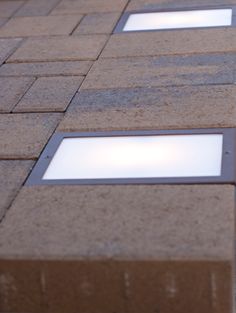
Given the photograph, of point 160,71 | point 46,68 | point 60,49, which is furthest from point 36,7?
point 160,71

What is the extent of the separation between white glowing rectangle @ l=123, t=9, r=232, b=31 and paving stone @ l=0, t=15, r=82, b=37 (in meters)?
0.38

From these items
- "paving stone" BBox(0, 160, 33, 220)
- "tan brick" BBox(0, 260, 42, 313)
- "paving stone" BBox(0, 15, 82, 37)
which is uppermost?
"paving stone" BBox(0, 15, 82, 37)

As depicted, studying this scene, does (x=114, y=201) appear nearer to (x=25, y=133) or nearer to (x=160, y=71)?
(x=25, y=133)

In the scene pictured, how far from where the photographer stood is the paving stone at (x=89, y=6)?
4703mm

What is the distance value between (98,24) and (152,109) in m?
1.58

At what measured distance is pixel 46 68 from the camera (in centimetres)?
358

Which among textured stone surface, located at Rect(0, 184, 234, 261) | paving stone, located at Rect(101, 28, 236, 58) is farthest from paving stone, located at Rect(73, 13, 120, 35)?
textured stone surface, located at Rect(0, 184, 234, 261)

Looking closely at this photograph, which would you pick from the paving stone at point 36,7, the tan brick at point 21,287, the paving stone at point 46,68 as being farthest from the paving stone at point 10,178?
the paving stone at point 36,7

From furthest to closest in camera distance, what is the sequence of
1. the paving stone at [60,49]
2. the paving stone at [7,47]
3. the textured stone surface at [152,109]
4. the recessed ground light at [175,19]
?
1. the recessed ground light at [175,19]
2. the paving stone at [7,47]
3. the paving stone at [60,49]
4. the textured stone surface at [152,109]

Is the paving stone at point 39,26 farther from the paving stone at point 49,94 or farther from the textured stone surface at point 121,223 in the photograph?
the textured stone surface at point 121,223

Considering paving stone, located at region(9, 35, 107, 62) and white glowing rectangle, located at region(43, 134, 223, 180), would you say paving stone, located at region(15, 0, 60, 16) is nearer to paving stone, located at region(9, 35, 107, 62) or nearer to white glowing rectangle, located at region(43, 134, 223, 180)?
paving stone, located at region(9, 35, 107, 62)

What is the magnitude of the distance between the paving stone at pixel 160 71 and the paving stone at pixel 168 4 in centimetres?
108

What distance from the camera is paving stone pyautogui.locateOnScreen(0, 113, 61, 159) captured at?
8.69 feet

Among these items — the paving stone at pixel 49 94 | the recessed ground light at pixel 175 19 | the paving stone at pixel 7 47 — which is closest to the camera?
the paving stone at pixel 49 94
